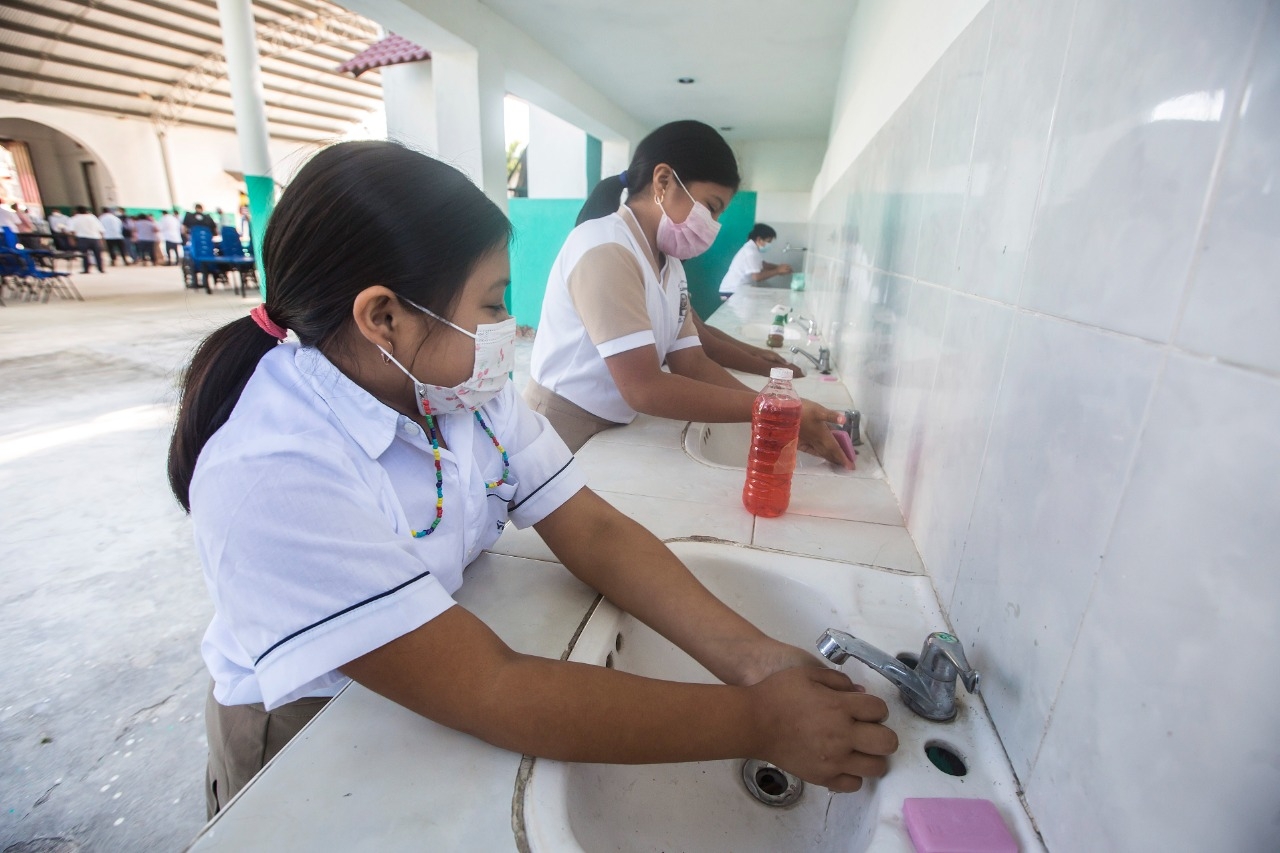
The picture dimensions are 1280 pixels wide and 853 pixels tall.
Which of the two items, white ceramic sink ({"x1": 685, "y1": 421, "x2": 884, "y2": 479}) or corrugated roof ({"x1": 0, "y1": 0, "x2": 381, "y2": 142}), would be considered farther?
corrugated roof ({"x1": 0, "y1": 0, "x2": 381, "y2": 142})

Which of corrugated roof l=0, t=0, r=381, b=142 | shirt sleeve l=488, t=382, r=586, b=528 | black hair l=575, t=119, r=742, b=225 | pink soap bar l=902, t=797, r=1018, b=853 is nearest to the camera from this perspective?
pink soap bar l=902, t=797, r=1018, b=853

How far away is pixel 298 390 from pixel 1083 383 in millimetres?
732

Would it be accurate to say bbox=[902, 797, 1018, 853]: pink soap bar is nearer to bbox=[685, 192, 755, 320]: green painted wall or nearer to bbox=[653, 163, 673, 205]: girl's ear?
bbox=[653, 163, 673, 205]: girl's ear

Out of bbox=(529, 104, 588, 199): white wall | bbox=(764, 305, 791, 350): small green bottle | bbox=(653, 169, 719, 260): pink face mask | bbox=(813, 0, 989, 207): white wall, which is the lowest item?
bbox=(764, 305, 791, 350): small green bottle

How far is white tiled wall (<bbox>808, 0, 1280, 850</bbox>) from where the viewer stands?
1.07ft

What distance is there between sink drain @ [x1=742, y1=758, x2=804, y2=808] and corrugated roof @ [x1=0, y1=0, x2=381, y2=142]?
40.0 feet

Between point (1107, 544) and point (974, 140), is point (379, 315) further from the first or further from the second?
point (974, 140)

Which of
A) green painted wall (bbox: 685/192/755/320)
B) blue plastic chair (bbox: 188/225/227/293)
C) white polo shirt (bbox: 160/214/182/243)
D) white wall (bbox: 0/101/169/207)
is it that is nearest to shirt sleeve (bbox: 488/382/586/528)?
green painted wall (bbox: 685/192/755/320)

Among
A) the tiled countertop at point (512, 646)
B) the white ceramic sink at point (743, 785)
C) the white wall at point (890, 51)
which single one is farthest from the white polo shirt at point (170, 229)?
the white ceramic sink at point (743, 785)

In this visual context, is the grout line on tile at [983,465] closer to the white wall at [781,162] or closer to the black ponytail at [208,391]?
the black ponytail at [208,391]

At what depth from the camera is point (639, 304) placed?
4.36 feet

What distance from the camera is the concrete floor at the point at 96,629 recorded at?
1372mm

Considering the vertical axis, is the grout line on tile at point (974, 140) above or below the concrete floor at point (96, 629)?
above

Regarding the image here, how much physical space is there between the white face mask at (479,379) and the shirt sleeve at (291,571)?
0.64ft
